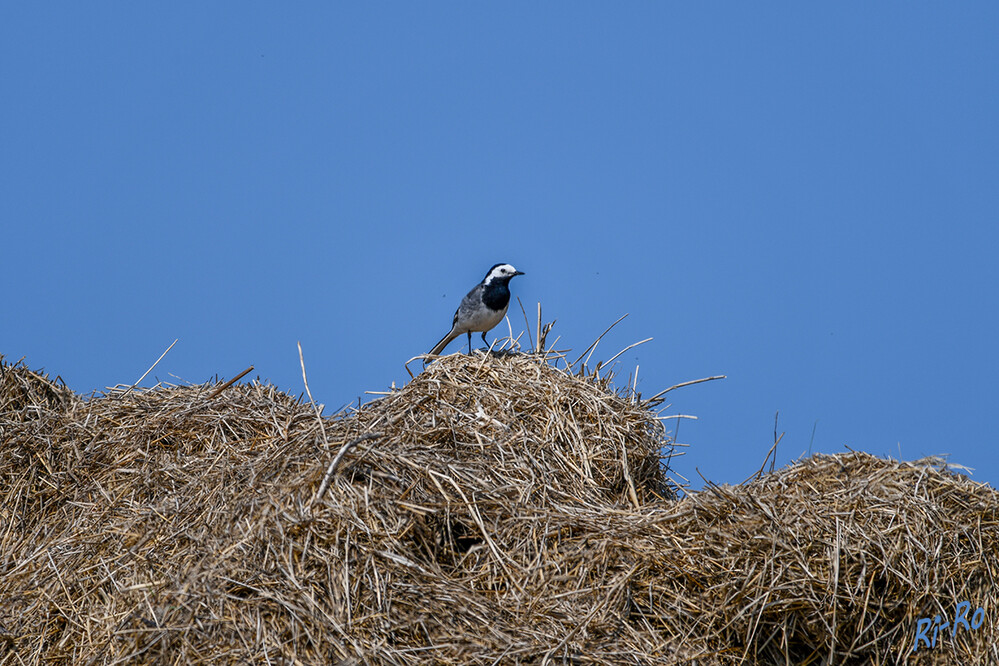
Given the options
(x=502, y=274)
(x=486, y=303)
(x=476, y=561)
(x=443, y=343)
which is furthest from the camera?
(x=443, y=343)

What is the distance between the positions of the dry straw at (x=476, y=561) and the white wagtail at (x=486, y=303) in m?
3.98

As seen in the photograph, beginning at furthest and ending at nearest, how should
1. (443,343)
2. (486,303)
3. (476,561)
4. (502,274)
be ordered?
(443,343) → (502,274) → (486,303) → (476,561)

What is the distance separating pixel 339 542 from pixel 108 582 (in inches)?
51.2

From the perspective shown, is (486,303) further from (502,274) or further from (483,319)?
(502,274)

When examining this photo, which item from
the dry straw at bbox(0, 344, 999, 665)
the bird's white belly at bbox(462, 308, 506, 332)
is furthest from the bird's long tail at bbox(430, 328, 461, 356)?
the dry straw at bbox(0, 344, 999, 665)

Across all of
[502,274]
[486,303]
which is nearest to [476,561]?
[486,303]

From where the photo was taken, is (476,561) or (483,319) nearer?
(476,561)

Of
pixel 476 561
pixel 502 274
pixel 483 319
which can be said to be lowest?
pixel 476 561

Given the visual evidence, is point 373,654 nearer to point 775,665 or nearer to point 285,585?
point 285,585

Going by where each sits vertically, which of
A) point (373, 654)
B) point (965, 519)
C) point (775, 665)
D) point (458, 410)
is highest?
point (458, 410)

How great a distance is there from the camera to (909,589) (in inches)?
187

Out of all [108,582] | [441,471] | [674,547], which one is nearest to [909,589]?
[674,547]

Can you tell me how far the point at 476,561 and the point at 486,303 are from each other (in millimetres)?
5048

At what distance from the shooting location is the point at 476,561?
4996 mm
